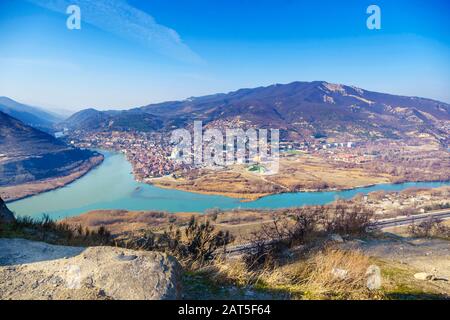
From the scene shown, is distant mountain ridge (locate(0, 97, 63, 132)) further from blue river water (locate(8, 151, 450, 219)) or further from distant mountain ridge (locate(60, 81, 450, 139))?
blue river water (locate(8, 151, 450, 219))

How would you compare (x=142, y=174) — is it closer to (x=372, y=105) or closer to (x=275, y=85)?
(x=372, y=105)

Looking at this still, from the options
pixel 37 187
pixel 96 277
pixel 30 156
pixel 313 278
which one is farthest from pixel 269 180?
pixel 96 277

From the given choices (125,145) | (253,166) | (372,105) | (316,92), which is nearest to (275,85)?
(316,92)

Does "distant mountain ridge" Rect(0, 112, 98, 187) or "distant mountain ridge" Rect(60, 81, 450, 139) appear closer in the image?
"distant mountain ridge" Rect(0, 112, 98, 187)

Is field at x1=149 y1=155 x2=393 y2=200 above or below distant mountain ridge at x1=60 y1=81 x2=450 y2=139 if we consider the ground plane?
below

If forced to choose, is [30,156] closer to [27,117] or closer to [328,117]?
[27,117]

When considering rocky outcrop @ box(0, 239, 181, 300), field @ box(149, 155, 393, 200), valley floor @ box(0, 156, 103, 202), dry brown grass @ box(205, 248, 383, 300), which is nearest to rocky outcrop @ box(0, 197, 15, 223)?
rocky outcrop @ box(0, 239, 181, 300)

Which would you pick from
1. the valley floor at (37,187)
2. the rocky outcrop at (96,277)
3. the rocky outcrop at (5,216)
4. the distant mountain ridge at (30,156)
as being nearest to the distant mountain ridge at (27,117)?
the distant mountain ridge at (30,156)
